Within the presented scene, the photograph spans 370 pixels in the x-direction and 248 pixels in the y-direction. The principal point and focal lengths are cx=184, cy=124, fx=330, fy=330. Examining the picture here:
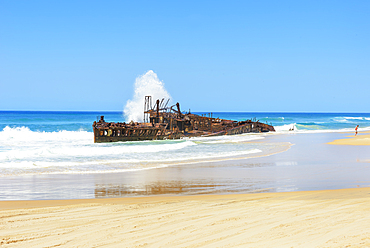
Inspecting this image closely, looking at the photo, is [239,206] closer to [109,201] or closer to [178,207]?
[178,207]

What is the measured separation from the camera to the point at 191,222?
5898mm

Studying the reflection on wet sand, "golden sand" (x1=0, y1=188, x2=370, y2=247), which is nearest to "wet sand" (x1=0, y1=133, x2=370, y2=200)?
the reflection on wet sand

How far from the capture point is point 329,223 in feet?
18.9

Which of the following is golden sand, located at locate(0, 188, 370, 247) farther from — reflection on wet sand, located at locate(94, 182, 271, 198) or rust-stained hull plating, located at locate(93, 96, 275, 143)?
rust-stained hull plating, located at locate(93, 96, 275, 143)

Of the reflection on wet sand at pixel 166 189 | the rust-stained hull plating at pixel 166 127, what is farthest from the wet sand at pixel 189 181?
the rust-stained hull plating at pixel 166 127

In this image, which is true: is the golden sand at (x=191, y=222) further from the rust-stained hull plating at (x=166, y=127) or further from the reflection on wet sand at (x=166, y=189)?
the rust-stained hull plating at (x=166, y=127)

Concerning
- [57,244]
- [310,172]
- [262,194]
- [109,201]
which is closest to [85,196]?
[109,201]

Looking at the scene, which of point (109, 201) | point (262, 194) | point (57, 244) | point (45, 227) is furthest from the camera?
point (262, 194)

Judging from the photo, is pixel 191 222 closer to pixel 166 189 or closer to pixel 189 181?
pixel 166 189

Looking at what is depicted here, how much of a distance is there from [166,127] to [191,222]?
32428mm

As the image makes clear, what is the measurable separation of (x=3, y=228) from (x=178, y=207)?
10.8ft

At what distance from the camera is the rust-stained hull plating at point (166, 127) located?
33156mm

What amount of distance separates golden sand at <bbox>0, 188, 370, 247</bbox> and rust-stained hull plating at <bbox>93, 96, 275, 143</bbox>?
25.7 meters

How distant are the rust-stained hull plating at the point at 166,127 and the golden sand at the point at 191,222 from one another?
2568 centimetres
